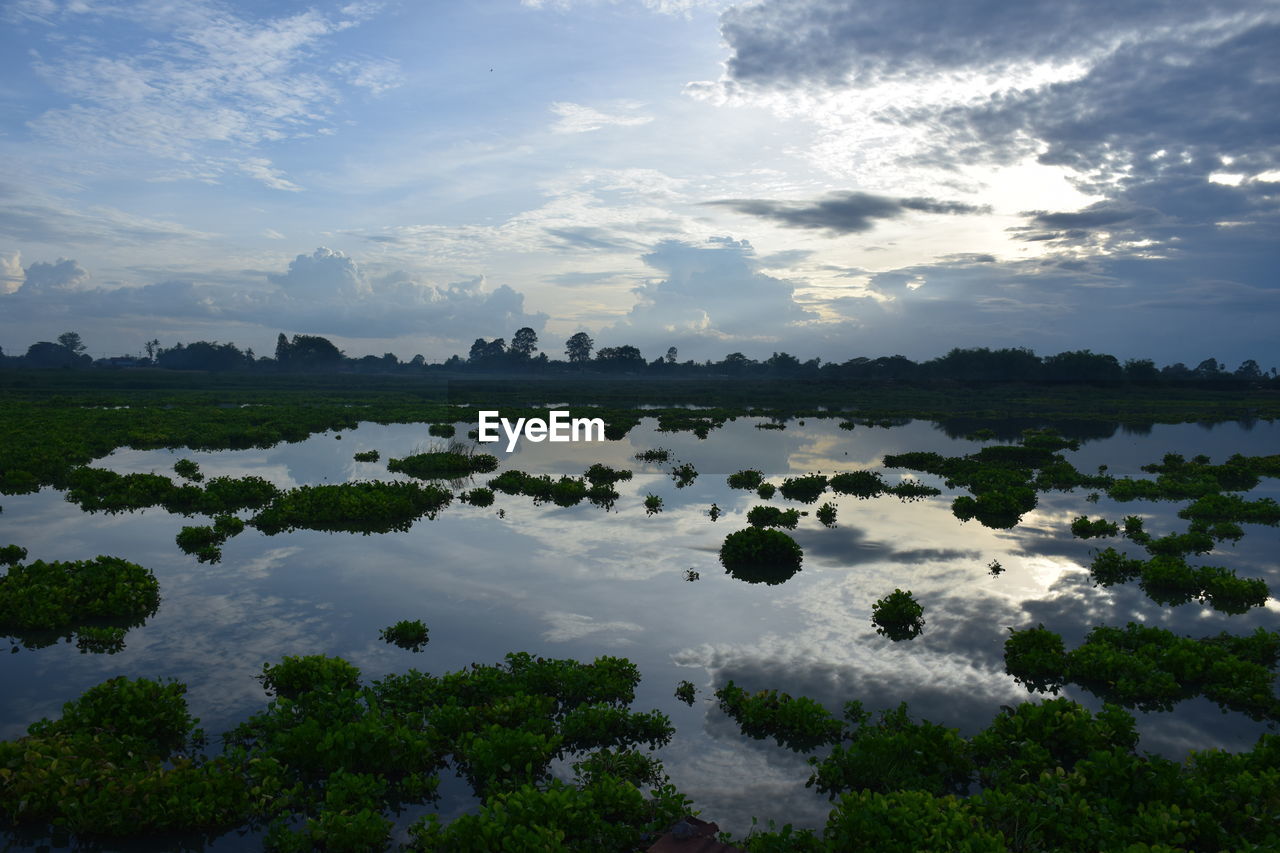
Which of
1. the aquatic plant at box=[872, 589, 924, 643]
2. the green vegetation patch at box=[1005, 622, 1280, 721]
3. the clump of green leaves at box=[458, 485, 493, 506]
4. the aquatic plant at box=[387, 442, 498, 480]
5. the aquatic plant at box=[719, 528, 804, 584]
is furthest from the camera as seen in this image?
the aquatic plant at box=[387, 442, 498, 480]

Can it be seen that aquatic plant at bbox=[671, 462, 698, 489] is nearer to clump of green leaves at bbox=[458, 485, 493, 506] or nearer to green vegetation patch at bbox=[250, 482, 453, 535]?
clump of green leaves at bbox=[458, 485, 493, 506]

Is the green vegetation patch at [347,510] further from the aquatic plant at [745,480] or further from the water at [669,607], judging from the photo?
the aquatic plant at [745,480]

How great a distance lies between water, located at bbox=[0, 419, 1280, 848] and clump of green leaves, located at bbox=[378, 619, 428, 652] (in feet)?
0.91

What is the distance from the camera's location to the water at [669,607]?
12141 mm

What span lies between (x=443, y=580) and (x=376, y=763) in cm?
934

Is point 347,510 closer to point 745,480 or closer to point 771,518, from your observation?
point 771,518

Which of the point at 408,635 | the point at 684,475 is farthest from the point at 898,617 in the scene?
the point at 684,475

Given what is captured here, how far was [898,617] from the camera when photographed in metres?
16.2

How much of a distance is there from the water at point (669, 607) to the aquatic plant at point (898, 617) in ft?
1.58

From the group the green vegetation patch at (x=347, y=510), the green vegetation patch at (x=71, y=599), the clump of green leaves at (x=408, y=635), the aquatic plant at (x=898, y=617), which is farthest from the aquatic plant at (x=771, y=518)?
the green vegetation patch at (x=71, y=599)

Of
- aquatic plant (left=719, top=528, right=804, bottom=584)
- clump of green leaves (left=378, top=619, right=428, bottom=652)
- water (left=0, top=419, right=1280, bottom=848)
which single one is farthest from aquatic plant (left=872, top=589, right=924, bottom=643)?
clump of green leaves (left=378, top=619, right=428, bottom=652)

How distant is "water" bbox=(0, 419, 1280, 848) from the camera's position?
12141 millimetres

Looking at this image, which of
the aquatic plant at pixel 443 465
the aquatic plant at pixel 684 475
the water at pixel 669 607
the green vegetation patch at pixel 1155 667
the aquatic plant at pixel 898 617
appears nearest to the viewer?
the water at pixel 669 607

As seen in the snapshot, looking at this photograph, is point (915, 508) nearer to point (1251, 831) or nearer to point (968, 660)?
point (968, 660)
